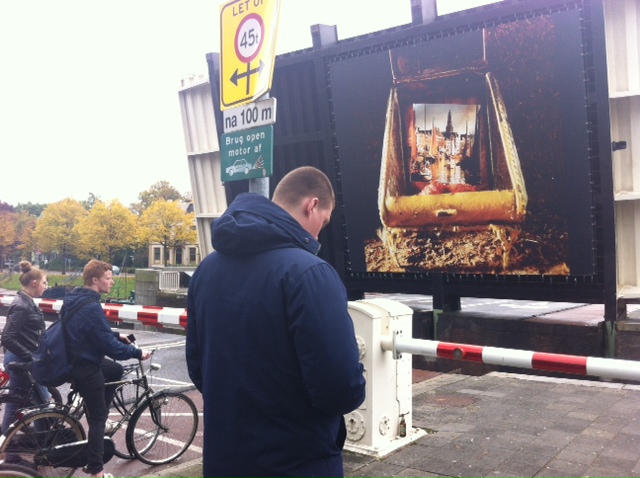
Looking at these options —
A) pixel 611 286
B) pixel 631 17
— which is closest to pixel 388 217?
pixel 611 286

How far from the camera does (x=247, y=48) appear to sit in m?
5.39

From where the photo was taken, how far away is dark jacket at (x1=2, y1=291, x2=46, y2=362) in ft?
18.5

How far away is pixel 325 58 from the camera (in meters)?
10.5

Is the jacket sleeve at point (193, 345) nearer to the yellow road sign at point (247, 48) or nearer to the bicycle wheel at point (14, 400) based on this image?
the yellow road sign at point (247, 48)

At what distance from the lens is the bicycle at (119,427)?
4.89 m

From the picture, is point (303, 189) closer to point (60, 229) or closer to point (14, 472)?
point (14, 472)

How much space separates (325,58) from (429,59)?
1.83 m

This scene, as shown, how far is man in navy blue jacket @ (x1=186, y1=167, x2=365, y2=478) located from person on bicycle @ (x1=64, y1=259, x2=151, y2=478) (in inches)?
107

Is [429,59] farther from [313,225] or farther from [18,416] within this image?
[313,225]

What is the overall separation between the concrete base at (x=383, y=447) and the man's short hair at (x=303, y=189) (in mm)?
3102

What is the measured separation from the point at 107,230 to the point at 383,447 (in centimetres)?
6391

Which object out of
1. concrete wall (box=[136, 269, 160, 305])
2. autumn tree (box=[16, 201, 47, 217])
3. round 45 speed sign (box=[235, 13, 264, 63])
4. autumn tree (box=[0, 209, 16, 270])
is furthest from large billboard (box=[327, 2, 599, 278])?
autumn tree (box=[16, 201, 47, 217])

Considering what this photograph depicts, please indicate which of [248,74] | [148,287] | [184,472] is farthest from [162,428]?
[148,287]

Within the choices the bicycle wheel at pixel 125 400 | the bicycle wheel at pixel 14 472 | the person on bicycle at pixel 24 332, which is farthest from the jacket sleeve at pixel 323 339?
the person on bicycle at pixel 24 332
